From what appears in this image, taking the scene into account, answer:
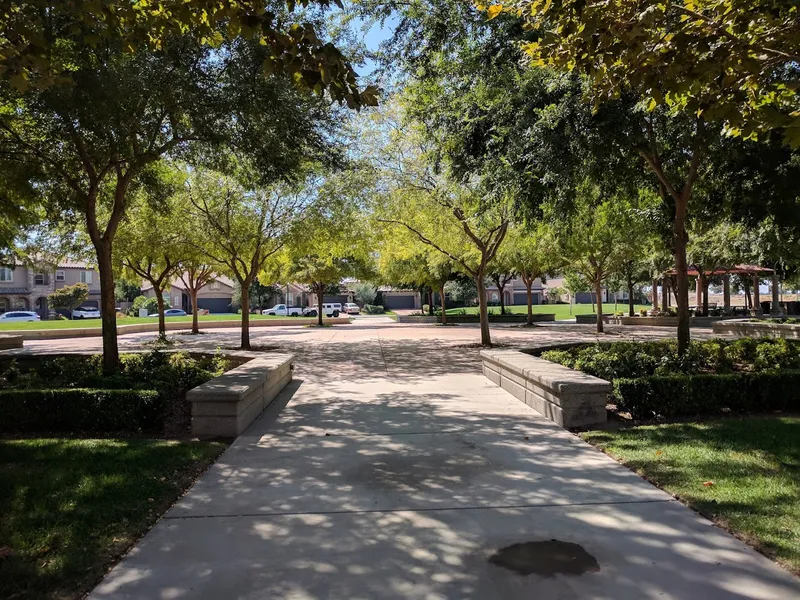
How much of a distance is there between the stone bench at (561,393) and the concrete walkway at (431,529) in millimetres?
479

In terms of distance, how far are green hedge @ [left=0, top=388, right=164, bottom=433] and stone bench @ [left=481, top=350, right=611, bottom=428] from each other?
15.8ft

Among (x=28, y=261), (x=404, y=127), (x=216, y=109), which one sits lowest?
(x=28, y=261)

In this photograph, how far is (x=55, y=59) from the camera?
740cm

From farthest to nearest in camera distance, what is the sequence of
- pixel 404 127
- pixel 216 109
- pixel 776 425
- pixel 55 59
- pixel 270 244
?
pixel 270 244 → pixel 404 127 → pixel 216 109 → pixel 55 59 → pixel 776 425

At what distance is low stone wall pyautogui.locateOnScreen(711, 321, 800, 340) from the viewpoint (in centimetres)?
1819

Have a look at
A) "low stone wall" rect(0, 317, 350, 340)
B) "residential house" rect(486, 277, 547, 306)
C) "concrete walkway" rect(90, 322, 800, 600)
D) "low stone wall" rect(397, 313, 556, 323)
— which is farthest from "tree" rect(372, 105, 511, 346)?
"residential house" rect(486, 277, 547, 306)

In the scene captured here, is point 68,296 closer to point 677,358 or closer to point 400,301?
point 400,301

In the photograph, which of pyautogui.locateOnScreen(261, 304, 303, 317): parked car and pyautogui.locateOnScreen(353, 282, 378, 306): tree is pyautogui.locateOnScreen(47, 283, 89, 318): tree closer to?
pyautogui.locateOnScreen(261, 304, 303, 317): parked car

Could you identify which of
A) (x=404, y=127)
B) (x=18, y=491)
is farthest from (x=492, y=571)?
(x=404, y=127)

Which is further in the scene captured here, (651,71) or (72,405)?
(72,405)

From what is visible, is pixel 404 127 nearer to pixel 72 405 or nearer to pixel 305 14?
pixel 305 14

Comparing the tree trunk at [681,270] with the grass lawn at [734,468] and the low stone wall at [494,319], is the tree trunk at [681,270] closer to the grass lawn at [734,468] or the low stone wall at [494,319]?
the grass lawn at [734,468]

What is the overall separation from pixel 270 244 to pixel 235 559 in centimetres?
1619

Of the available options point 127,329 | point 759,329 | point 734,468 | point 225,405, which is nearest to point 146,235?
point 225,405
